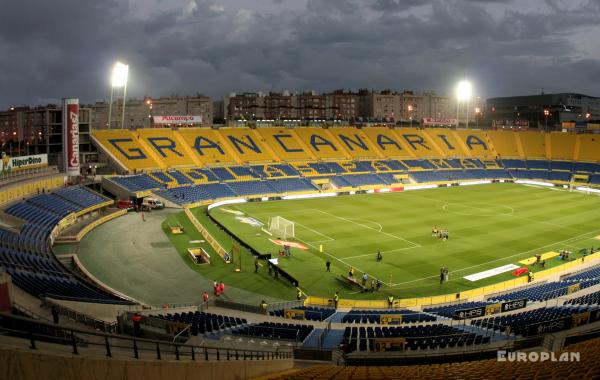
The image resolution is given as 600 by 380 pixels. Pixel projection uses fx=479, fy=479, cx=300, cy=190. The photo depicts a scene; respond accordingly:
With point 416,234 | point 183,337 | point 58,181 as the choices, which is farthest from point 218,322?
point 58,181

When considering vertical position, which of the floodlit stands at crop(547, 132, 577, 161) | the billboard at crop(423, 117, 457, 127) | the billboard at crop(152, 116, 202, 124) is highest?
the billboard at crop(423, 117, 457, 127)

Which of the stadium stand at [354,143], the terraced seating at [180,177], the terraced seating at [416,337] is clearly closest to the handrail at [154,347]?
the terraced seating at [416,337]

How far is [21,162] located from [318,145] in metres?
51.4

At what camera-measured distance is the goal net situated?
1778 inches

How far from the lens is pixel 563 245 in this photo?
42719mm

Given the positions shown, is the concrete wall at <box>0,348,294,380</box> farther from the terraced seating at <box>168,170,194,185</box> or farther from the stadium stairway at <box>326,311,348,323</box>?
the terraced seating at <box>168,170,194,185</box>

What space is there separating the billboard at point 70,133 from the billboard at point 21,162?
3006 mm

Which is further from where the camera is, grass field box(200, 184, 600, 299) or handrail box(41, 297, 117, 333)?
grass field box(200, 184, 600, 299)

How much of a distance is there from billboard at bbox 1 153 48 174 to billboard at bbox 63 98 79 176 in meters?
3.01

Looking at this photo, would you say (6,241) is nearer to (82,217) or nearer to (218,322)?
(218,322)

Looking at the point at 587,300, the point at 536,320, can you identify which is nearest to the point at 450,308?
the point at 536,320

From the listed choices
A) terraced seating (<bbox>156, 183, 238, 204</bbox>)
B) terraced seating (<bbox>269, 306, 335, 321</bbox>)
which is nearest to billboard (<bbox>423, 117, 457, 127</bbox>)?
terraced seating (<bbox>156, 183, 238, 204</bbox>)

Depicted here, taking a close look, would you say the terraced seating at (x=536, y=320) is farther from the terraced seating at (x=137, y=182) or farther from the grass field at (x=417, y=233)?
the terraced seating at (x=137, y=182)

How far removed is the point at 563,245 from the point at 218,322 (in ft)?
113
